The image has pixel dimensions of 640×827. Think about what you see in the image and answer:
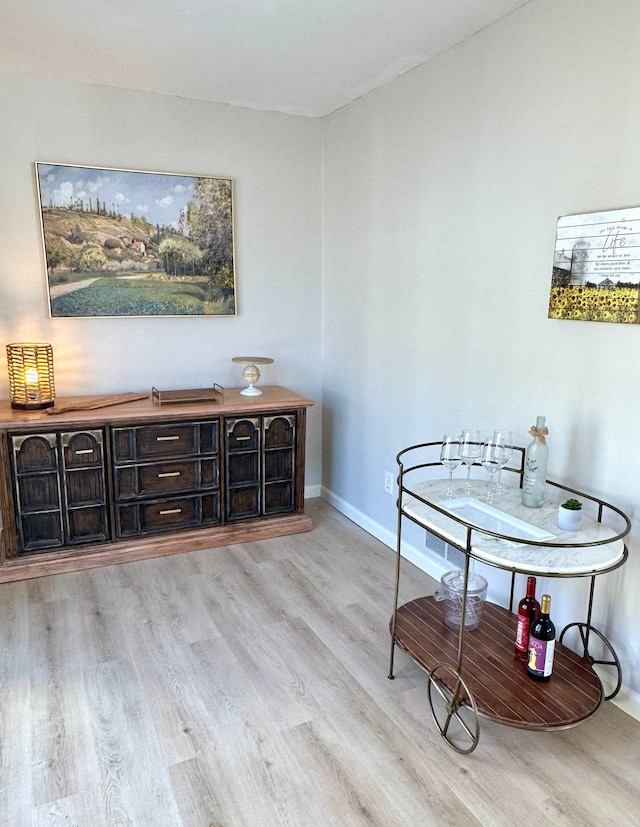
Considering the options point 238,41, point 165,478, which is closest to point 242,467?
point 165,478

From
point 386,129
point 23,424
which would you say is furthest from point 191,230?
point 23,424

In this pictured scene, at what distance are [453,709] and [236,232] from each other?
2.86 m

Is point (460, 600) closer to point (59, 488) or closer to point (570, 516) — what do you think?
point (570, 516)

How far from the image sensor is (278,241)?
3.76 meters

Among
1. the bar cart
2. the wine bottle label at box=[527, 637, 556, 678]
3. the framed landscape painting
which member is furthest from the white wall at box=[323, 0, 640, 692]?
the framed landscape painting

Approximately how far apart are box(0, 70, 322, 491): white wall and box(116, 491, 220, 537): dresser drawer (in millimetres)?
744

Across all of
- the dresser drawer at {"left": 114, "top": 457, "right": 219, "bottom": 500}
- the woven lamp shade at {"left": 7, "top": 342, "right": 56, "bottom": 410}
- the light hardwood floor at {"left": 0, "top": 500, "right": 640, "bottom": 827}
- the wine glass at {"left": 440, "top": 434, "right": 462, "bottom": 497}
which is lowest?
the light hardwood floor at {"left": 0, "top": 500, "right": 640, "bottom": 827}

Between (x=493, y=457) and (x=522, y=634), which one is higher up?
(x=493, y=457)

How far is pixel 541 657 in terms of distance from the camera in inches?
76.6

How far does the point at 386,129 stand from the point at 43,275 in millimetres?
2010

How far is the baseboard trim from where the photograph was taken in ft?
6.75

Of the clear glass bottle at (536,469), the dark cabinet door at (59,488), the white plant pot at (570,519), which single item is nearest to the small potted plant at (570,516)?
the white plant pot at (570,519)

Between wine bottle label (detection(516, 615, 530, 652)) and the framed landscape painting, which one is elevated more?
the framed landscape painting

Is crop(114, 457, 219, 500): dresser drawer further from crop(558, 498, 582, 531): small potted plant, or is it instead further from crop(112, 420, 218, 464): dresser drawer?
crop(558, 498, 582, 531): small potted plant
